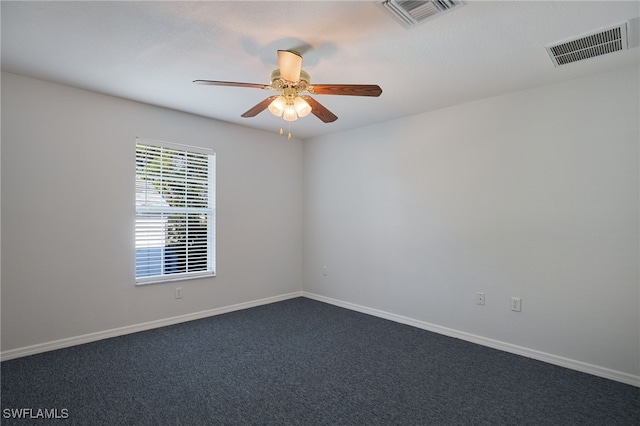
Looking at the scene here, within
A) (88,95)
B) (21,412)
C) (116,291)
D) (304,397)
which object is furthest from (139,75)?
(304,397)

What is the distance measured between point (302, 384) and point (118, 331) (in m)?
2.15

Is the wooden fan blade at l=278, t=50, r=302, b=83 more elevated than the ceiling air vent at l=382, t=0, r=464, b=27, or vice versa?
the ceiling air vent at l=382, t=0, r=464, b=27

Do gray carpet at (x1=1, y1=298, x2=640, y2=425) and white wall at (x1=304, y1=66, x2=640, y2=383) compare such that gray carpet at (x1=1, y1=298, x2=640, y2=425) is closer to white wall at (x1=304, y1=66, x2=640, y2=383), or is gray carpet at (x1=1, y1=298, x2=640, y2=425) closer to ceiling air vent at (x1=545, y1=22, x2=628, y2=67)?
white wall at (x1=304, y1=66, x2=640, y2=383)

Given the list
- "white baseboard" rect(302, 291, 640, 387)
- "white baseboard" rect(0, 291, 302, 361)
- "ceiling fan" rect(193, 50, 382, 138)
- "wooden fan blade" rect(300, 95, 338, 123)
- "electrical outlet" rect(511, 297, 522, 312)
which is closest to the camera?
"ceiling fan" rect(193, 50, 382, 138)

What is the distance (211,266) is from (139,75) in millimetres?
2333

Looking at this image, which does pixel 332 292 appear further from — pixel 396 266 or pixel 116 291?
pixel 116 291

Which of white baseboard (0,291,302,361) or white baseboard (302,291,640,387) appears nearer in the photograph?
white baseboard (302,291,640,387)

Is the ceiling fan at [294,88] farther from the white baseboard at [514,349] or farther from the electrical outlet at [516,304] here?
the white baseboard at [514,349]

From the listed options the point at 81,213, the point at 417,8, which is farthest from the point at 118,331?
the point at 417,8

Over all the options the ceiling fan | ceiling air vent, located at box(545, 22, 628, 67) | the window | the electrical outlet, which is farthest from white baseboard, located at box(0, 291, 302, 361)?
ceiling air vent, located at box(545, 22, 628, 67)

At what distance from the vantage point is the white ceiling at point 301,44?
6.66ft

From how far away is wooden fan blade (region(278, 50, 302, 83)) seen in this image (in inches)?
81.0

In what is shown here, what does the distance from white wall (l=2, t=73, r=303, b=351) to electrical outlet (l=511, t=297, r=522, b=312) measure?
10.4 ft

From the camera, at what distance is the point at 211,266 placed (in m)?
4.38
